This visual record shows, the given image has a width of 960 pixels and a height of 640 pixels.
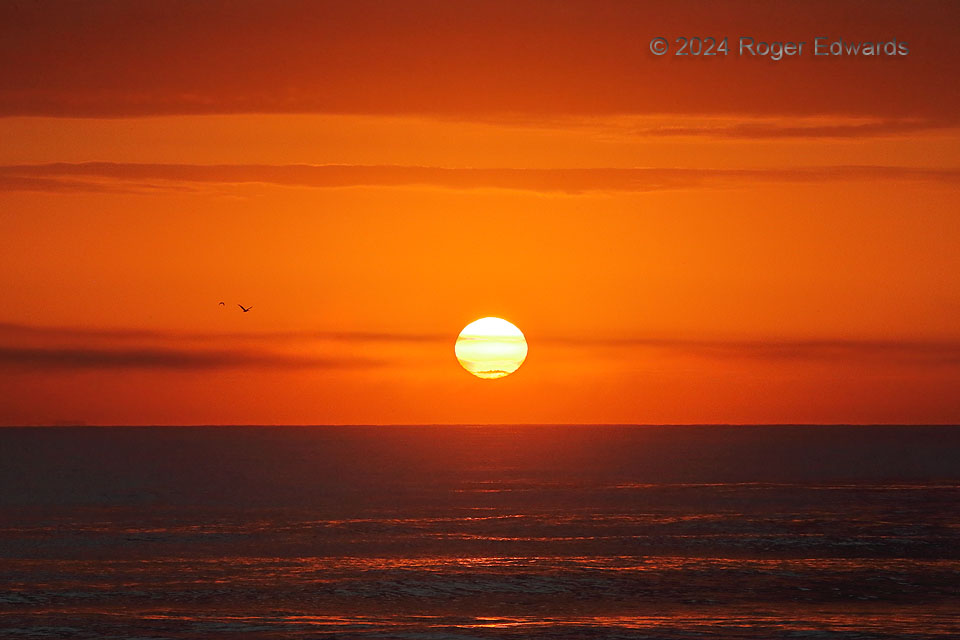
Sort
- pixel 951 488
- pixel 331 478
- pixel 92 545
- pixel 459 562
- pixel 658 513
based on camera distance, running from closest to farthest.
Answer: pixel 459 562
pixel 92 545
pixel 658 513
pixel 951 488
pixel 331 478

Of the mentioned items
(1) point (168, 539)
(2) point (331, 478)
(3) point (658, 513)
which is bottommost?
(1) point (168, 539)

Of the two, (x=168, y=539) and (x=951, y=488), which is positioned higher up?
(x=951, y=488)

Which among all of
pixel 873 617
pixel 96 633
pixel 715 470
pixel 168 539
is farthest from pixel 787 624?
pixel 715 470

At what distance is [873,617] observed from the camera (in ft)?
123

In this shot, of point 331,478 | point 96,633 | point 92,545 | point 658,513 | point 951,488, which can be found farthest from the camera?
point 331,478

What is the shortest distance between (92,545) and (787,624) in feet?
111

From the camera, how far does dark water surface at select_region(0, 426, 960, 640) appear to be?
3672 cm

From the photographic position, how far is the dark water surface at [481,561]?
120ft

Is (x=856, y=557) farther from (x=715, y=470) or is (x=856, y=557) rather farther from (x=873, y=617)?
(x=715, y=470)

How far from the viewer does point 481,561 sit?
163 ft

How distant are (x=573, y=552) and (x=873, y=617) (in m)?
17.2

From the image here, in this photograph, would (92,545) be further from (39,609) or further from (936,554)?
(936,554)

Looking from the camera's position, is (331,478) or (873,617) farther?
(331,478)

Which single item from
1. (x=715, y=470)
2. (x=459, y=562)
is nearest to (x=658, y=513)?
(x=459, y=562)
